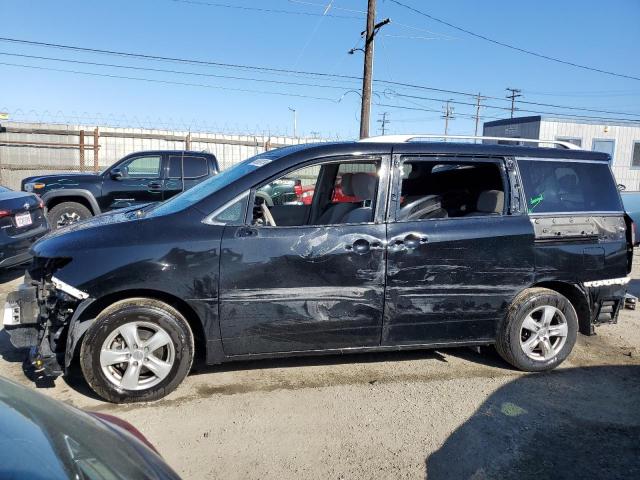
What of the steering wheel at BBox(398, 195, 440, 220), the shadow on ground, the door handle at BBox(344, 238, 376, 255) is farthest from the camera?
the steering wheel at BBox(398, 195, 440, 220)

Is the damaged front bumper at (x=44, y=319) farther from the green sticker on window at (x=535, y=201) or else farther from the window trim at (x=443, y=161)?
the green sticker on window at (x=535, y=201)

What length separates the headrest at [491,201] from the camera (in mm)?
4203

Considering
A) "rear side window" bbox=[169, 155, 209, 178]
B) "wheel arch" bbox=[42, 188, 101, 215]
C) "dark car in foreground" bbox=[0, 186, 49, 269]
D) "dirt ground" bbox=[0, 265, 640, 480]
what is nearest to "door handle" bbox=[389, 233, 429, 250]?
"dirt ground" bbox=[0, 265, 640, 480]

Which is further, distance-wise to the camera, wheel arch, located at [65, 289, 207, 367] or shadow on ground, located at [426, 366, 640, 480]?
wheel arch, located at [65, 289, 207, 367]

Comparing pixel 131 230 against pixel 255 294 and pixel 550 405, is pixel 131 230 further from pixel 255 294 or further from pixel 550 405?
pixel 550 405

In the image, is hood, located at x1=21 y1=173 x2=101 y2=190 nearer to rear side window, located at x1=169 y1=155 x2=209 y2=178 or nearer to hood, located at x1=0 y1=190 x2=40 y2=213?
rear side window, located at x1=169 y1=155 x2=209 y2=178

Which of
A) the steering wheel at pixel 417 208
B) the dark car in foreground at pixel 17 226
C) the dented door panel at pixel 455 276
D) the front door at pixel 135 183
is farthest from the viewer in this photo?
the front door at pixel 135 183

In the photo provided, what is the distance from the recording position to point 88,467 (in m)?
1.42

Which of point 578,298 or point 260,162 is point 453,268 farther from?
point 260,162

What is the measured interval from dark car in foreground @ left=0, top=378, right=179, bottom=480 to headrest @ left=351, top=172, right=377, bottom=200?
2.63 meters

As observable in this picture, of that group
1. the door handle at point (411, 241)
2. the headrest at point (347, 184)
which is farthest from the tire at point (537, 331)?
the headrest at point (347, 184)

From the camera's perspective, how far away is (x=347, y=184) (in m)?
4.42

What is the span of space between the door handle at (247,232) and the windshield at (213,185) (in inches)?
15.1

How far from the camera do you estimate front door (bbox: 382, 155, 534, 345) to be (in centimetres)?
385
